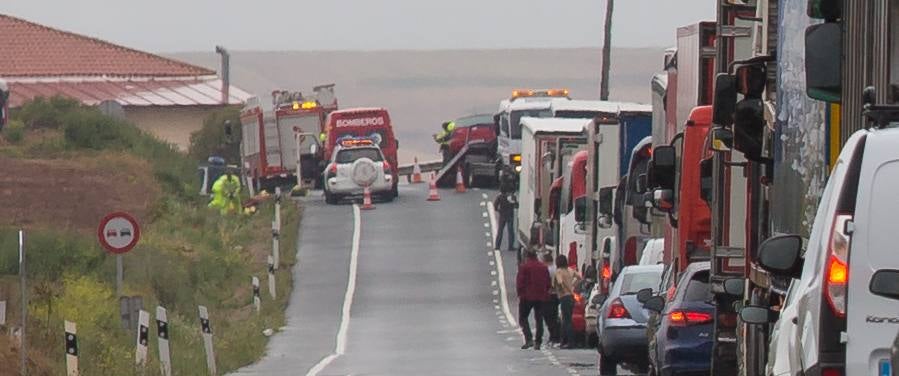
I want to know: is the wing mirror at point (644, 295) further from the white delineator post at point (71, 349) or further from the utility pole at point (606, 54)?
the utility pole at point (606, 54)

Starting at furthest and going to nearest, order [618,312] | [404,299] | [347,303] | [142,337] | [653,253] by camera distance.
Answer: [404,299]
[347,303]
[653,253]
[142,337]
[618,312]

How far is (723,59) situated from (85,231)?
39025 millimetres

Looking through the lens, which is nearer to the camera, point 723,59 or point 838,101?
point 838,101

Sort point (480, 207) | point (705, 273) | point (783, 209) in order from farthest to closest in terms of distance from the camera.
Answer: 1. point (480, 207)
2. point (705, 273)
3. point (783, 209)

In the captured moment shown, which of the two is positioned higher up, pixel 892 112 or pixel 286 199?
pixel 892 112

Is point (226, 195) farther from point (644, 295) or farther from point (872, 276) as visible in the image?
point (872, 276)

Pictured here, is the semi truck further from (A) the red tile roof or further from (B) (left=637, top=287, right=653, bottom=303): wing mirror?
(A) the red tile roof

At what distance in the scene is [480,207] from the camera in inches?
2522

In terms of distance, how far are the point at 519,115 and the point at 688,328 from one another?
145ft

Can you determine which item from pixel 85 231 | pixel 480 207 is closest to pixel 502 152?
pixel 480 207

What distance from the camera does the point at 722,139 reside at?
17.6 meters

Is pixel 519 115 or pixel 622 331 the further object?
pixel 519 115

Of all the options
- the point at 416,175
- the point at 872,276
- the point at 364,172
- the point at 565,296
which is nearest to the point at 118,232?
the point at 565,296

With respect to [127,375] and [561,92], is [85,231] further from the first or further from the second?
[127,375]
